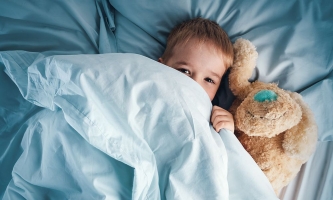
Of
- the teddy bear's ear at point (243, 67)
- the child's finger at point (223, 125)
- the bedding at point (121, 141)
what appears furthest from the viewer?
the teddy bear's ear at point (243, 67)

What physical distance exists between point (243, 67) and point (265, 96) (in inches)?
6.5

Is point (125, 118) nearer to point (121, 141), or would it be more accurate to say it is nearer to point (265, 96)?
point (121, 141)

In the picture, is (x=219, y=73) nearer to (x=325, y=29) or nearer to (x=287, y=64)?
(x=287, y=64)

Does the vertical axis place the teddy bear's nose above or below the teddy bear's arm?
above

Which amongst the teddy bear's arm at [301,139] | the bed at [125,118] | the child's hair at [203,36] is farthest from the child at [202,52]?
the teddy bear's arm at [301,139]

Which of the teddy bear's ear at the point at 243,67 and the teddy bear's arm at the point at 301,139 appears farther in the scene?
the teddy bear's ear at the point at 243,67

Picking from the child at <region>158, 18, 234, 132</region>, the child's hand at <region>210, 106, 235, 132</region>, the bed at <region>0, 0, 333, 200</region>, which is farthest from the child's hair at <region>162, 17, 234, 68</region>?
the child's hand at <region>210, 106, 235, 132</region>

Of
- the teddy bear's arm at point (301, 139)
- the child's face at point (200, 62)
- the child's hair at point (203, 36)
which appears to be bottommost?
the teddy bear's arm at point (301, 139)

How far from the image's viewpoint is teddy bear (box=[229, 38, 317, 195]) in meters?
0.73

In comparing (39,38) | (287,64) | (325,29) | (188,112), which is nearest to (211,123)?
(188,112)

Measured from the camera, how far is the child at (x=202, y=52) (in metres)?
0.91

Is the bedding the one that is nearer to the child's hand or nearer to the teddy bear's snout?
the child's hand

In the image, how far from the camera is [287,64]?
0.92 metres

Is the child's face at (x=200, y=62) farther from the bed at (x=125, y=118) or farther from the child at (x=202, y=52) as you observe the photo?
the bed at (x=125, y=118)
